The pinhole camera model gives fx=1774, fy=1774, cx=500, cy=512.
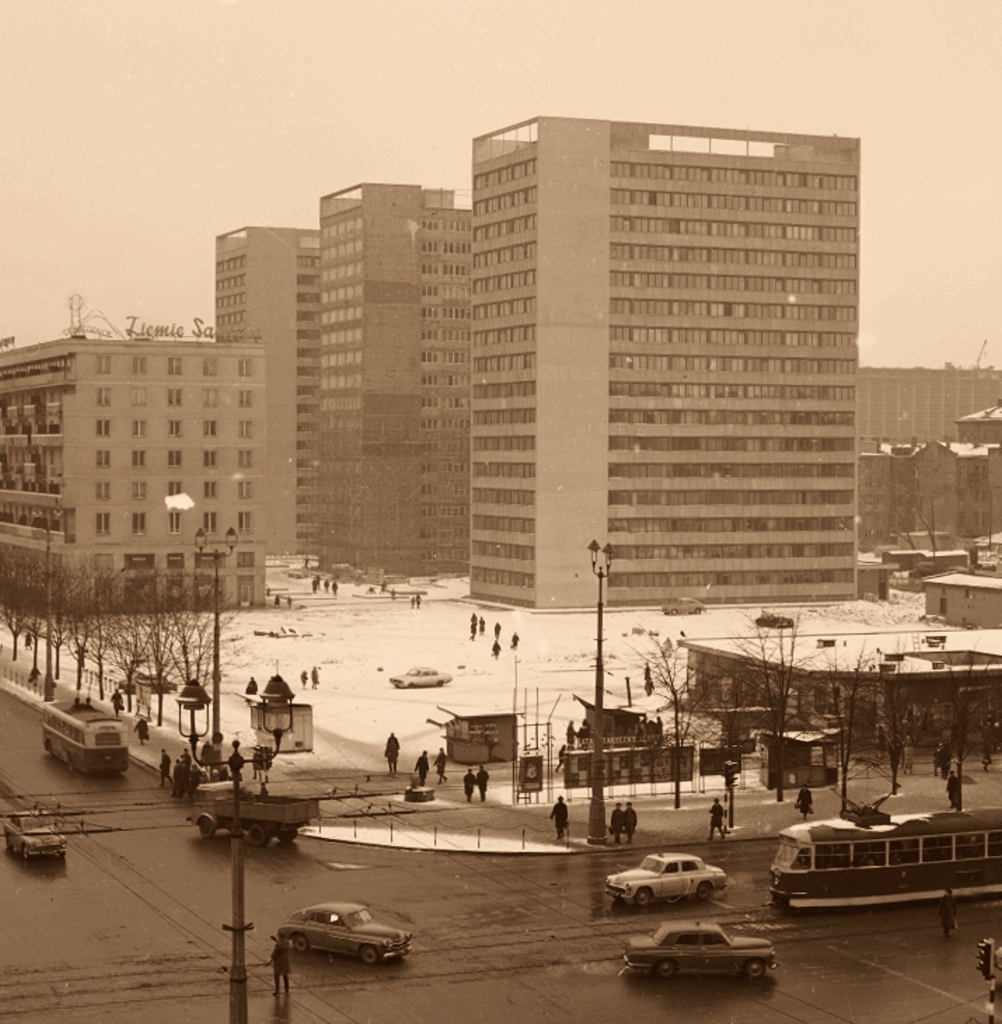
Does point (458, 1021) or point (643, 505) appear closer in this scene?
point (458, 1021)

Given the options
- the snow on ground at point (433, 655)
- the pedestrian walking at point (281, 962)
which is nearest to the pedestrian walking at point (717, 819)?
the snow on ground at point (433, 655)

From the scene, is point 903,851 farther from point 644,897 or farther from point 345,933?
point 345,933

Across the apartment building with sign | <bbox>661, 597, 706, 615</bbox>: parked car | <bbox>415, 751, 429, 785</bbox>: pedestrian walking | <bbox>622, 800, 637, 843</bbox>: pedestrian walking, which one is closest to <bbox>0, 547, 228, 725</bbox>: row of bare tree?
the apartment building with sign

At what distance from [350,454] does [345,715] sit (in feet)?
344

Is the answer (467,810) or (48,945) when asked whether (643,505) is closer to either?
(467,810)

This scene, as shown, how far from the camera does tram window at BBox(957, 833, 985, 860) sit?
128ft

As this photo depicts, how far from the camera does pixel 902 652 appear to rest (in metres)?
65.9

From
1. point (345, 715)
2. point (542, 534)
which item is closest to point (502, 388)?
point (542, 534)

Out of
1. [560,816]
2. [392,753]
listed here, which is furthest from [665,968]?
[392,753]

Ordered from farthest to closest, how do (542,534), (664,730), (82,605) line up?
1. (542,534)
2. (82,605)
3. (664,730)

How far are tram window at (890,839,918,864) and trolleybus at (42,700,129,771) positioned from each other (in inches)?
1035

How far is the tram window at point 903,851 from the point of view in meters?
38.3

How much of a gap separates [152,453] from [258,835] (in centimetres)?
7679

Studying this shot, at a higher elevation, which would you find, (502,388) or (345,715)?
(502,388)
